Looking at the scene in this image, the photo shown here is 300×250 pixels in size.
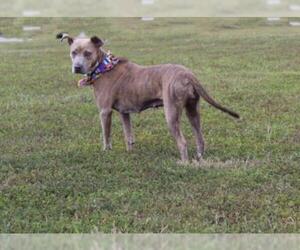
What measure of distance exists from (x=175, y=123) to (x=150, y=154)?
352 mm

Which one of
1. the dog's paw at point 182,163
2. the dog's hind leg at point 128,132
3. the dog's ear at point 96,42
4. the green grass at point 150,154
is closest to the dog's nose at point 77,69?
the dog's ear at point 96,42

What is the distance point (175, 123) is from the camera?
4.05 meters

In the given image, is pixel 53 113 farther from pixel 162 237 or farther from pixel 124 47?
pixel 162 237

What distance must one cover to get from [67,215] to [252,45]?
542 centimetres

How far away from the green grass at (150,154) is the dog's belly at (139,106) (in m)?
0.26

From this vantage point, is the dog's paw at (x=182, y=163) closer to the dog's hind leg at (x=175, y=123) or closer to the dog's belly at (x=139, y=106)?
the dog's hind leg at (x=175, y=123)

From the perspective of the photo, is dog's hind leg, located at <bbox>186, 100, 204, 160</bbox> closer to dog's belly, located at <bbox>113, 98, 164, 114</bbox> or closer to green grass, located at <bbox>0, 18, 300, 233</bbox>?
green grass, located at <bbox>0, 18, 300, 233</bbox>

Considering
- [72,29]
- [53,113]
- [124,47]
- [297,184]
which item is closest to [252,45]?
[124,47]

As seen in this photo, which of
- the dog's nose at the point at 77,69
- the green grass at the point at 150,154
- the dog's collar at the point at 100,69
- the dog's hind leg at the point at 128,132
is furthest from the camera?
the dog's hind leg at the point at 128,132

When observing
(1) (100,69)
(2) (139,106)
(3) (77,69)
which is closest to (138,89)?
(2) (139,106)

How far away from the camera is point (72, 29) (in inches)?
244

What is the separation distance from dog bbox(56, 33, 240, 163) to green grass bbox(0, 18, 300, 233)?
0.18 m

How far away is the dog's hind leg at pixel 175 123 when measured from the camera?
13.2 ft

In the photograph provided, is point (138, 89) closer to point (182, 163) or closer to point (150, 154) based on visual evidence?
point (150, 154)
